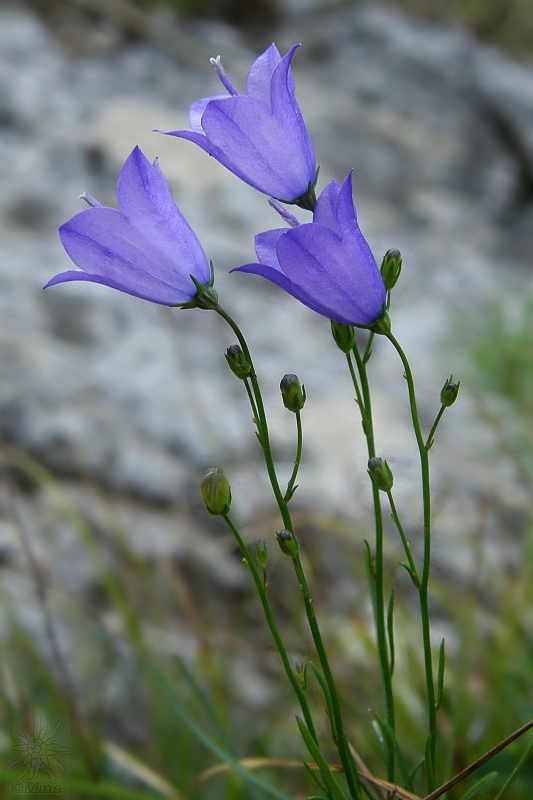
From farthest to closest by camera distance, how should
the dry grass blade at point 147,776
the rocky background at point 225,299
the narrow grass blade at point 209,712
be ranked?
the rocky background at point 225,299, the dry grass blade at point 147,776, the narrow grass blade at point 209,712

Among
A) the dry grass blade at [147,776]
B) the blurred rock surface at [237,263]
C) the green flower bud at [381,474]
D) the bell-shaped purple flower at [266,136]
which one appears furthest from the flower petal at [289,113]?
the dry grass blade at [147,776]

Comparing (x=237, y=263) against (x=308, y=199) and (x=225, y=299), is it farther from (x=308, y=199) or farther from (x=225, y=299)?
(x=308, y=199)

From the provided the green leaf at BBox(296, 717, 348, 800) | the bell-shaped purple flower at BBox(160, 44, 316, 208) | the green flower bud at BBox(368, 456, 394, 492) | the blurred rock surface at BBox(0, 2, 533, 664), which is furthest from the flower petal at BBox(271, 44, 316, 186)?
the blurred rock surface at BBox(0, 2, 533, 664)

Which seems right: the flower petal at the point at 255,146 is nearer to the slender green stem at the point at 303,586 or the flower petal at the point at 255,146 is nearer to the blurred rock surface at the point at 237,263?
the slender green stem at the point at 303,586

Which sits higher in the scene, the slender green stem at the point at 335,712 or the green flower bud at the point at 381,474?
the green flower bud at the point at 381,474

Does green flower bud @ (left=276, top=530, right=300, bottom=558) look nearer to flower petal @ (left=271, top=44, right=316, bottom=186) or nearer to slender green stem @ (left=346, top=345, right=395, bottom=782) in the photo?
slender green stem @ (left=346, top=345, right=395, bottom=782)

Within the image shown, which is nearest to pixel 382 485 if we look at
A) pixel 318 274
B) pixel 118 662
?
pixel 318 274

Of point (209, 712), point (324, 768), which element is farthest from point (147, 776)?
point (324, 768)
